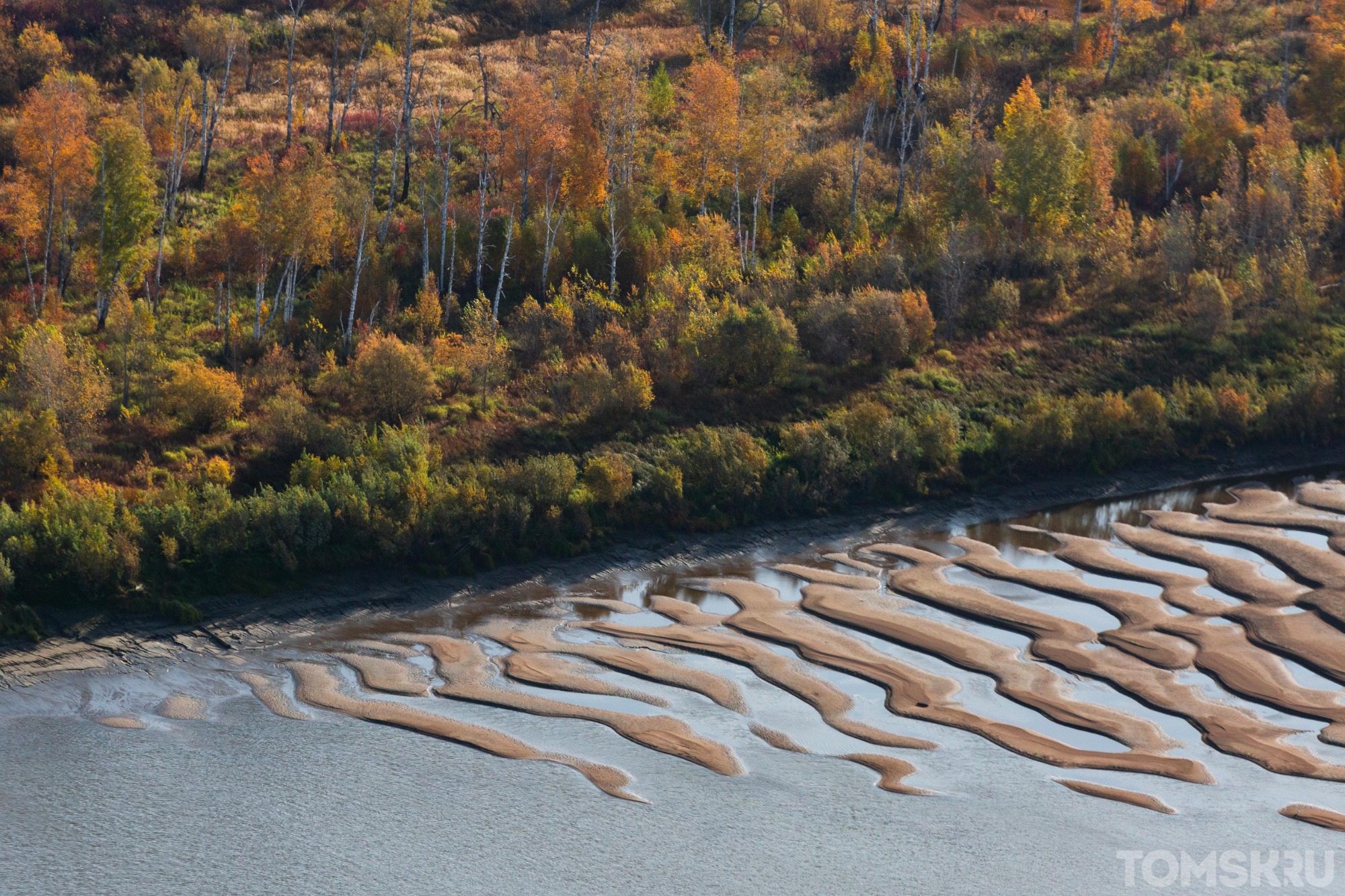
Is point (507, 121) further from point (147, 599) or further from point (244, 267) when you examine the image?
point (147, 599)

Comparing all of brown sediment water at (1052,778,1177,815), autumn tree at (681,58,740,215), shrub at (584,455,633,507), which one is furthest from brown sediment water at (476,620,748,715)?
autumn tree at (681,58,740,215)

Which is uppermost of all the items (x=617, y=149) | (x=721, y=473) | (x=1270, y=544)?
(x=617, y=149)

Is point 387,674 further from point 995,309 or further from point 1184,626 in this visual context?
point 995,309

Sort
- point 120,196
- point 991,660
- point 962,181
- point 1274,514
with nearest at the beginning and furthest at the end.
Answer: point 991,660 < point 1274,514 < point 120,196 < point 962,181

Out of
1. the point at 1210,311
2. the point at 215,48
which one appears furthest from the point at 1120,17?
the point at 215,48

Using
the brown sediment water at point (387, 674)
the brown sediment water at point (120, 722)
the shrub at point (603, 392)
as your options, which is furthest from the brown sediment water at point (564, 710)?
the shrub at point (603, 392)

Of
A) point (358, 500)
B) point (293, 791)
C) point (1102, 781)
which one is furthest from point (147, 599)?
point (1102, 781)
